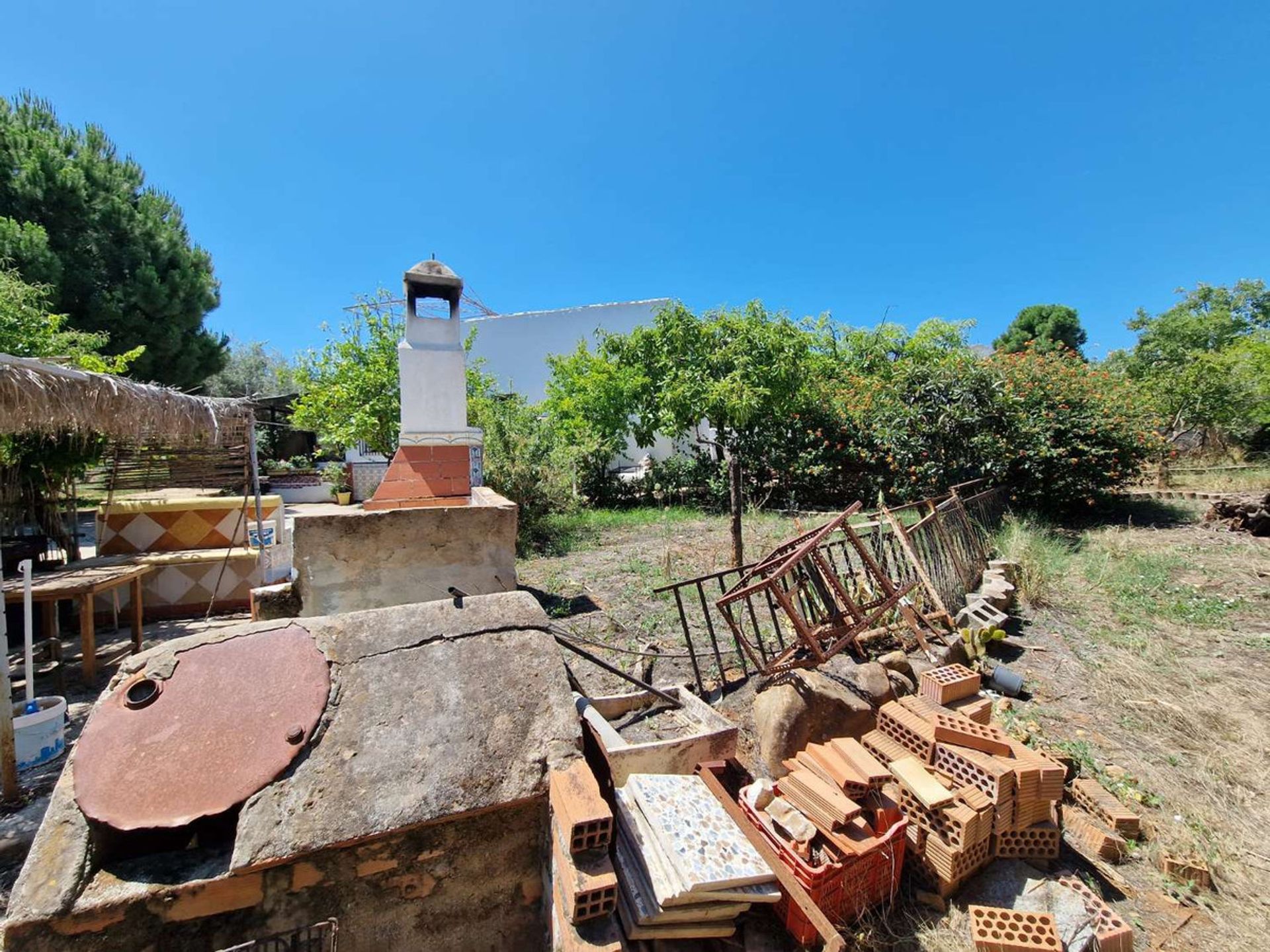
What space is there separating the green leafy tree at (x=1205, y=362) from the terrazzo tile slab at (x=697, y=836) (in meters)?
12.6

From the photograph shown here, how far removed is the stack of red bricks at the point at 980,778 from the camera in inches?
102

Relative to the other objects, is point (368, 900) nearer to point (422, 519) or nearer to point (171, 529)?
point (422, 519)

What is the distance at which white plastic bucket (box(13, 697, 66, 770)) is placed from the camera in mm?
3295

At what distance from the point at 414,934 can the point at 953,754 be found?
8.91ft

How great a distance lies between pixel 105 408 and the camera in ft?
A: 15.1

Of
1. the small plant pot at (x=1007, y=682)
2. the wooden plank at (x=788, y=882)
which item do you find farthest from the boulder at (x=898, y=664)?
the wooden plank at (x=788, y=882)

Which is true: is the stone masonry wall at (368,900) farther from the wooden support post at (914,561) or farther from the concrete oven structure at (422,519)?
the wooden support post at (914,561)

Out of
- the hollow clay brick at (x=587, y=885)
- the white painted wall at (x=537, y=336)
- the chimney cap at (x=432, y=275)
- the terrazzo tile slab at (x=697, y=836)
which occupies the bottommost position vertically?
the terrazzo tile slab at (x=697, y=836)

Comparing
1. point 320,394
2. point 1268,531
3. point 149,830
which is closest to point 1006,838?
point 149,830

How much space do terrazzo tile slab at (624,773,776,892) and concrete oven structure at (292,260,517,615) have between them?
2235mm

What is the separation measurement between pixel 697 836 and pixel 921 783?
1.43 meters

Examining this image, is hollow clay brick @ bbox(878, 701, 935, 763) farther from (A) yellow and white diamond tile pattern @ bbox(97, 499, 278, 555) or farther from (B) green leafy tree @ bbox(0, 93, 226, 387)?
(B) green leafy tree @ bbox(0, 93, 226, 387)

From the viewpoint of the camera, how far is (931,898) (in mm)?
2488

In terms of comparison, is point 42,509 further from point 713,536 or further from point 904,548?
point 904,548
